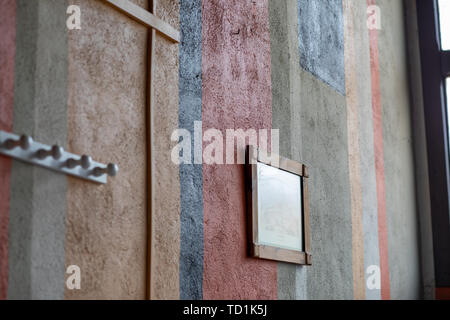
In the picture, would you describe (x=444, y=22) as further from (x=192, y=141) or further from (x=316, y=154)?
(x=192, y=141)

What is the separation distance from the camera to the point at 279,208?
356 cm

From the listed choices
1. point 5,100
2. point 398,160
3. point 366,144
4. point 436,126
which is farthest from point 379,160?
point 5,100

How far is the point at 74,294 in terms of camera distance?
Result: 7.27 feet

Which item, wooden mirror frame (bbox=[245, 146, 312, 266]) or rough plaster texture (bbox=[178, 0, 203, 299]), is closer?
rough plaster texture (bbox=[178, 0, 203, 299])

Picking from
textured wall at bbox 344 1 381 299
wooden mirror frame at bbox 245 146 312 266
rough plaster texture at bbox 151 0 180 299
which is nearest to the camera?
rough plaster texture at bbox 151 0 180 299

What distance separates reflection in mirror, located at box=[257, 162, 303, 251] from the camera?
3.41 m

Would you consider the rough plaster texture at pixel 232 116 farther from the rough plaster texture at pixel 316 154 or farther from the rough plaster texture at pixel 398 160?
the rough plaster texture at pixel 398 160

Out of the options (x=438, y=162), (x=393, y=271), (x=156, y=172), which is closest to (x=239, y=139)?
(x=156, y=172)

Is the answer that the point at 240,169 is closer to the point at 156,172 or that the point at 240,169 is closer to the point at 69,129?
the point at 156,172

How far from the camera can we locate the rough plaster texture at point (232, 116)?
3.05 meters

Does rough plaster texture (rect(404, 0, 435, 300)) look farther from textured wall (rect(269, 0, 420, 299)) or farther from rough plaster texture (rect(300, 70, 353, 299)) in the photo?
rough plaster texture (rect(300, 70, 353, 299))

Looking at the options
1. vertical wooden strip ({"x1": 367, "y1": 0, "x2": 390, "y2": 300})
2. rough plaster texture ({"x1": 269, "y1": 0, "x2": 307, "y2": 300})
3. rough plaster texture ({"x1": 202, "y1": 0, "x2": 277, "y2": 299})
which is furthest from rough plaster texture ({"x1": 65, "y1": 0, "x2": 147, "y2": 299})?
vertical wooden strip ({"x1": 367, "y1": 0, "x2": 390, "y2": 300})

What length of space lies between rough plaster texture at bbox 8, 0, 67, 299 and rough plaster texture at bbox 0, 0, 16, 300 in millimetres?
19

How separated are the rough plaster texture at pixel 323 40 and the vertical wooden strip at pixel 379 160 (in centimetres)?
70
